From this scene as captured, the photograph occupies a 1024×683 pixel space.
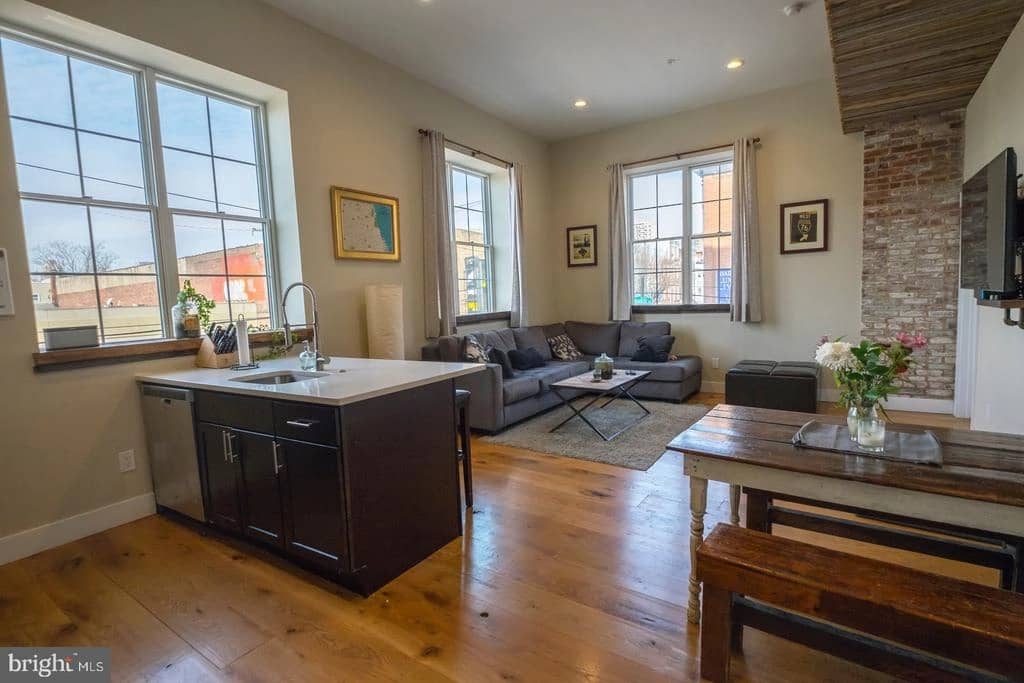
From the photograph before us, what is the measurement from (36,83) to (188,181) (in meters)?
0.78

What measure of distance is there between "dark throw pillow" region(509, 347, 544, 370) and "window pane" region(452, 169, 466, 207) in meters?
1.77

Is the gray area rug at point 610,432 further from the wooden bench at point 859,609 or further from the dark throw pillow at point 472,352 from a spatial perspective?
the wooden bench at point 859,609

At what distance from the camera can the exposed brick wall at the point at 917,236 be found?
421 centimetres

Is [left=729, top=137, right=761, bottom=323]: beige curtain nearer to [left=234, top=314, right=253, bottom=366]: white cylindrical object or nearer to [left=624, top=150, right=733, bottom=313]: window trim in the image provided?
[left=624, top=150, right=733, bottom=313]: window trim

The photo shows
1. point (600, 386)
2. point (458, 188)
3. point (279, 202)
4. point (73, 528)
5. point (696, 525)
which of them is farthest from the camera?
point (458, 188)

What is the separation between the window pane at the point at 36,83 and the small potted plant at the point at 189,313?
1041 millimetres

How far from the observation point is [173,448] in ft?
8.55

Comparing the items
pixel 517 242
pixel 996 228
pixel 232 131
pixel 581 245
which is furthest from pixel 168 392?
pixel 581 245

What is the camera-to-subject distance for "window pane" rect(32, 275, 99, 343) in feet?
8.27

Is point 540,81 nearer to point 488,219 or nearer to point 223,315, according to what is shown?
point 488,219

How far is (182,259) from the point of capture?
308cm

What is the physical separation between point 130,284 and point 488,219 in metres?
3.73

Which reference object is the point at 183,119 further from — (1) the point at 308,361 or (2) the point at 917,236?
(2) the point at 917,236

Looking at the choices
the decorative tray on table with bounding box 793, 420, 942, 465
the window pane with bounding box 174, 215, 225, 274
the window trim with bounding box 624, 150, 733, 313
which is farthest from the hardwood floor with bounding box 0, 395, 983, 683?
the window trim with bounding box 624, 150, 733, 313
